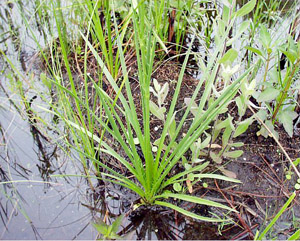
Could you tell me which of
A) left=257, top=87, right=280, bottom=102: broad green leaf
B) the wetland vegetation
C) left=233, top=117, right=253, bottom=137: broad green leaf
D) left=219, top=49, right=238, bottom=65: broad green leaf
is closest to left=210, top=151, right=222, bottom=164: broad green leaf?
the wetland vegetation

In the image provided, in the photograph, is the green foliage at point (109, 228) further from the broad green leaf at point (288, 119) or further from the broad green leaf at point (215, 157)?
the broad green leaf at point (288, 119)

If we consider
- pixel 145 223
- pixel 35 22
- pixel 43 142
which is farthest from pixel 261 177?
pixel 35 22

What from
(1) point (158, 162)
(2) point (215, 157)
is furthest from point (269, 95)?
(1) point (158, 162)

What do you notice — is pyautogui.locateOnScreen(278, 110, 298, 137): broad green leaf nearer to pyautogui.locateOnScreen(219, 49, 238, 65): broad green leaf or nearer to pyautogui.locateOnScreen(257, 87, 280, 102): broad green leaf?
pyautogui.locateOnScreen(257, 87, 280, 102): broad green leaf

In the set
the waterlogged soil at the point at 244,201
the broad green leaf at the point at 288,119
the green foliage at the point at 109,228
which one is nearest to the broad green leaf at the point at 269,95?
the broad green leaf at the point at 288,119

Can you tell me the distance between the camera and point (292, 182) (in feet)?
4.44

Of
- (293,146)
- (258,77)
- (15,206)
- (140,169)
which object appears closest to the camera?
(140,169)

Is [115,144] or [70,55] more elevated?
[70,55]

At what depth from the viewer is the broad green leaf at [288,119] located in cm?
139

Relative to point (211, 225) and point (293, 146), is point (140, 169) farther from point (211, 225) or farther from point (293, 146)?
point (293, 146)

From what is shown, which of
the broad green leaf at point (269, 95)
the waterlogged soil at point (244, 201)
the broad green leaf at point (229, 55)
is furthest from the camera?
the broad green leaf at point (269, 95)

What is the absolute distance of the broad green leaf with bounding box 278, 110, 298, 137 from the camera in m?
1.39

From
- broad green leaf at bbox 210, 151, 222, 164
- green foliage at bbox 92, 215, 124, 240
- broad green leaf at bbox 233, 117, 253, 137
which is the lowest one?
green foliage at bbox 92, 215, 124, 240

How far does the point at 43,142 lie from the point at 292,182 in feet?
3.89
